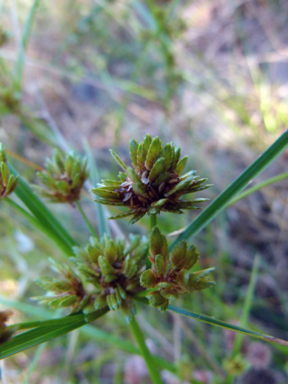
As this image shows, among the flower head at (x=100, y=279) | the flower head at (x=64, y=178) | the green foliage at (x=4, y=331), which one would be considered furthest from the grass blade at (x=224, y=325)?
the flower head at (x=64, y=178)

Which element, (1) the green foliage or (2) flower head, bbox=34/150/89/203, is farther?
(2) flower head, bbox=34/150/89/203

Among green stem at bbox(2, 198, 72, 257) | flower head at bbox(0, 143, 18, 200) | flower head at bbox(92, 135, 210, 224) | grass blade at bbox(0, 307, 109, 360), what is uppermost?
flower head at bbox(0, 143, 18, 200)

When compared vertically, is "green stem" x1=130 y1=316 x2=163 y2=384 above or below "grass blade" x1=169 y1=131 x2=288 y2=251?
below

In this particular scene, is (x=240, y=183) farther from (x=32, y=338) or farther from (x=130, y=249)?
(x=32, y=338)

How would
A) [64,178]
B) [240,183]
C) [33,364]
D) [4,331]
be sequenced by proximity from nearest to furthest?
[4,331] → [240,183] → [64,178] → [33,364]

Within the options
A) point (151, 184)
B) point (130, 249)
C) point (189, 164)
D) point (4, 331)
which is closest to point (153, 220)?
point (151, 184)

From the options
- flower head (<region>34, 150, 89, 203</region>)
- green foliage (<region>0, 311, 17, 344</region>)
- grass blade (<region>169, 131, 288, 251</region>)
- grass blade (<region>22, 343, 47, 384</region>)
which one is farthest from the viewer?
grass blade (<region>22, 343, 47, 384</region>)

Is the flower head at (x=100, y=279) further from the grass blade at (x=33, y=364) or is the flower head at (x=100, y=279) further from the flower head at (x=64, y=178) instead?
the grass blade at (x=33, y=364)

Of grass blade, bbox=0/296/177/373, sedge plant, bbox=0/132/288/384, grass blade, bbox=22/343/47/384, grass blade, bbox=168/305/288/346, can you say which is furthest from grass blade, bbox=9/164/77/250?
grass blade, bbox=22/343/47/384

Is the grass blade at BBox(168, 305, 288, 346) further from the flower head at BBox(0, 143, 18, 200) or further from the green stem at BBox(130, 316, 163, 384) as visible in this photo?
the flower head at BBox(0, 143, 18, 200)
